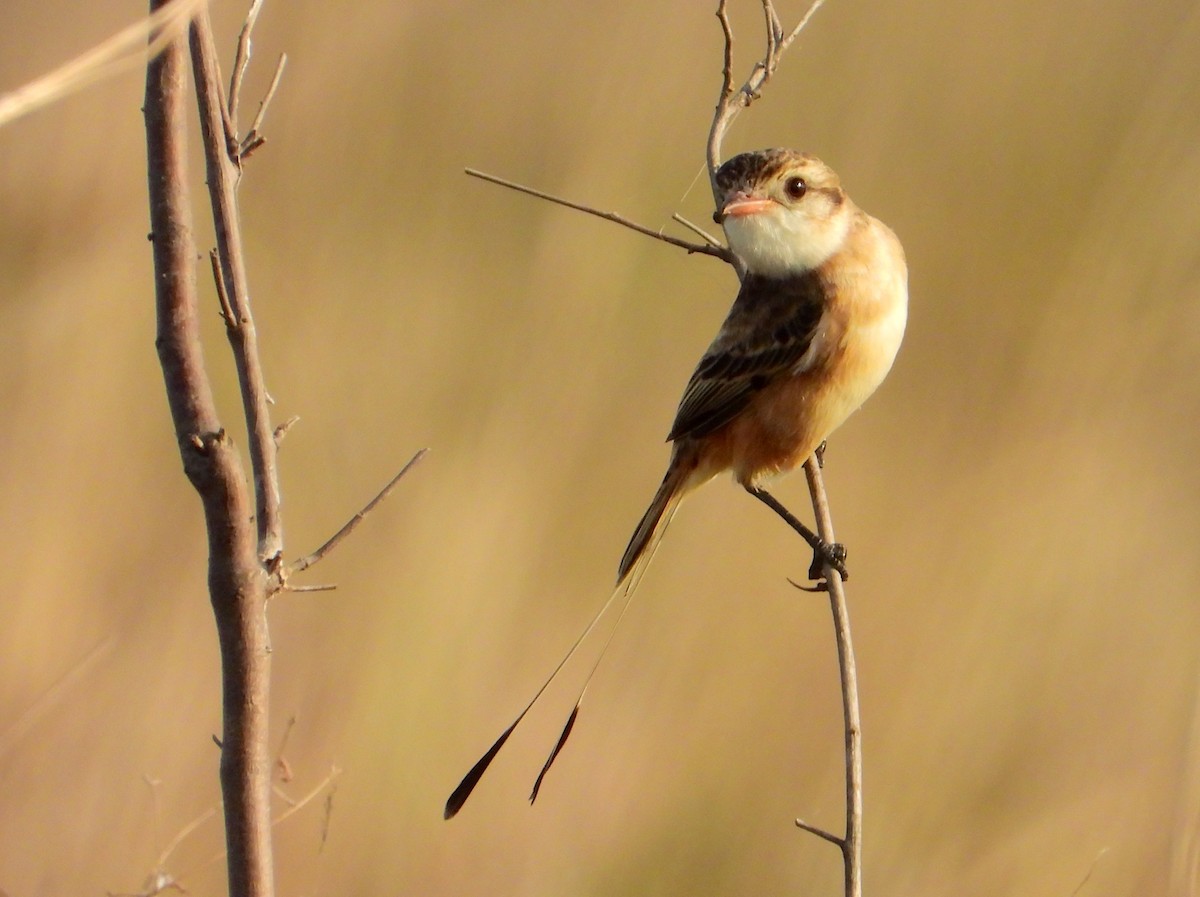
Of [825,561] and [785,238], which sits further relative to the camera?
[785,238]

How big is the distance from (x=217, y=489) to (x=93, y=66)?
471 millimetres

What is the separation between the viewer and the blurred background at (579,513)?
Answer: 3863 millimetres

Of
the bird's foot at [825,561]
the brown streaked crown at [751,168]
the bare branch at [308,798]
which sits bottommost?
the bare branch at [308,798]

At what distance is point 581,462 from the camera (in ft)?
14.1

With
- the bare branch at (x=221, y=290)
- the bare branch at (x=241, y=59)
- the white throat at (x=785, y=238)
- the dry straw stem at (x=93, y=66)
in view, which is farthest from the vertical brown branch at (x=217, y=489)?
the white throat at (x=785, y=238)

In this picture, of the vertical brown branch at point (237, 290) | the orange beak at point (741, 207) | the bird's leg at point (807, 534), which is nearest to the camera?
the vertical brown branch at point (237, 290)

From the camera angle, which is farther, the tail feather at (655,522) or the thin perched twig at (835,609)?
the tail feather at (655,522)

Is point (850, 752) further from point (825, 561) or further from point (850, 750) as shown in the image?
point (825, 561)

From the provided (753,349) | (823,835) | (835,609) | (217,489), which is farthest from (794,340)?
(217,489)

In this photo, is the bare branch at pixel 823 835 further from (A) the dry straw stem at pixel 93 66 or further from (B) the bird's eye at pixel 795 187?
(B) the bird's eye at pixel 795 187

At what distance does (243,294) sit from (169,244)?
12 cm

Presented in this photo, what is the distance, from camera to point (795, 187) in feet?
10.5

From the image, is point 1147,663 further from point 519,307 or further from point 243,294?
point 243,294

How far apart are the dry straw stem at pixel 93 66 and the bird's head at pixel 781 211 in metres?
1.88
